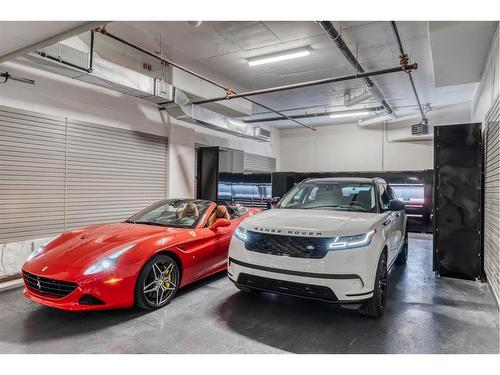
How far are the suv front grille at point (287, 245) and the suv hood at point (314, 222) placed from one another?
0.05m

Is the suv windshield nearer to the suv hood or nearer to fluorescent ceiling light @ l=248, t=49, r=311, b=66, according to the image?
the suv hood

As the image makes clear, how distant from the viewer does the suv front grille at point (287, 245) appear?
120 inches

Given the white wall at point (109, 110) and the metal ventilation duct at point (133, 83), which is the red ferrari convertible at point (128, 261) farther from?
the white wall at point (109, 110)

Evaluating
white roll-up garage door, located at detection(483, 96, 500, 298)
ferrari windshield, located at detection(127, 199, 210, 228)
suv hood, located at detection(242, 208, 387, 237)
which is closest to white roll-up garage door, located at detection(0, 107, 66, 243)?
ferrari windshield, located at detection(127, 199, 210, 228)

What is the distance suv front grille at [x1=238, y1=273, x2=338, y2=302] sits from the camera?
298 centimetres

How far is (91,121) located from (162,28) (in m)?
2.23

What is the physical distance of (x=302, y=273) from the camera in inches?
120

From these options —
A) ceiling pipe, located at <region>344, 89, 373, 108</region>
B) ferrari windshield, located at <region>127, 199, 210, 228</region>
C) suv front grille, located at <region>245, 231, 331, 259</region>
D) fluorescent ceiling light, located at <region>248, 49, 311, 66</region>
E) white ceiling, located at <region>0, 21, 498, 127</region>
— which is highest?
white ceiling, located at <region>0, 21, 498, 127</region>

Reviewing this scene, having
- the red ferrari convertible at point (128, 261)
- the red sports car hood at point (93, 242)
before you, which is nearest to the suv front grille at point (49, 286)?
the red ferrari convertible at point (128, 261)

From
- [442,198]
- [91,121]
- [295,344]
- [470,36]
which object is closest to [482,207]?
[442,198]

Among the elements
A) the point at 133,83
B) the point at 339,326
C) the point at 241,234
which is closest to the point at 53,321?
the point at 241,234

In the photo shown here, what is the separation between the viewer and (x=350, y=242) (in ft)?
9.97

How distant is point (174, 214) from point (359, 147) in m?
9.26

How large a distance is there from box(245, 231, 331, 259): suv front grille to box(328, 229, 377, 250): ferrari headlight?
2.6 inches
